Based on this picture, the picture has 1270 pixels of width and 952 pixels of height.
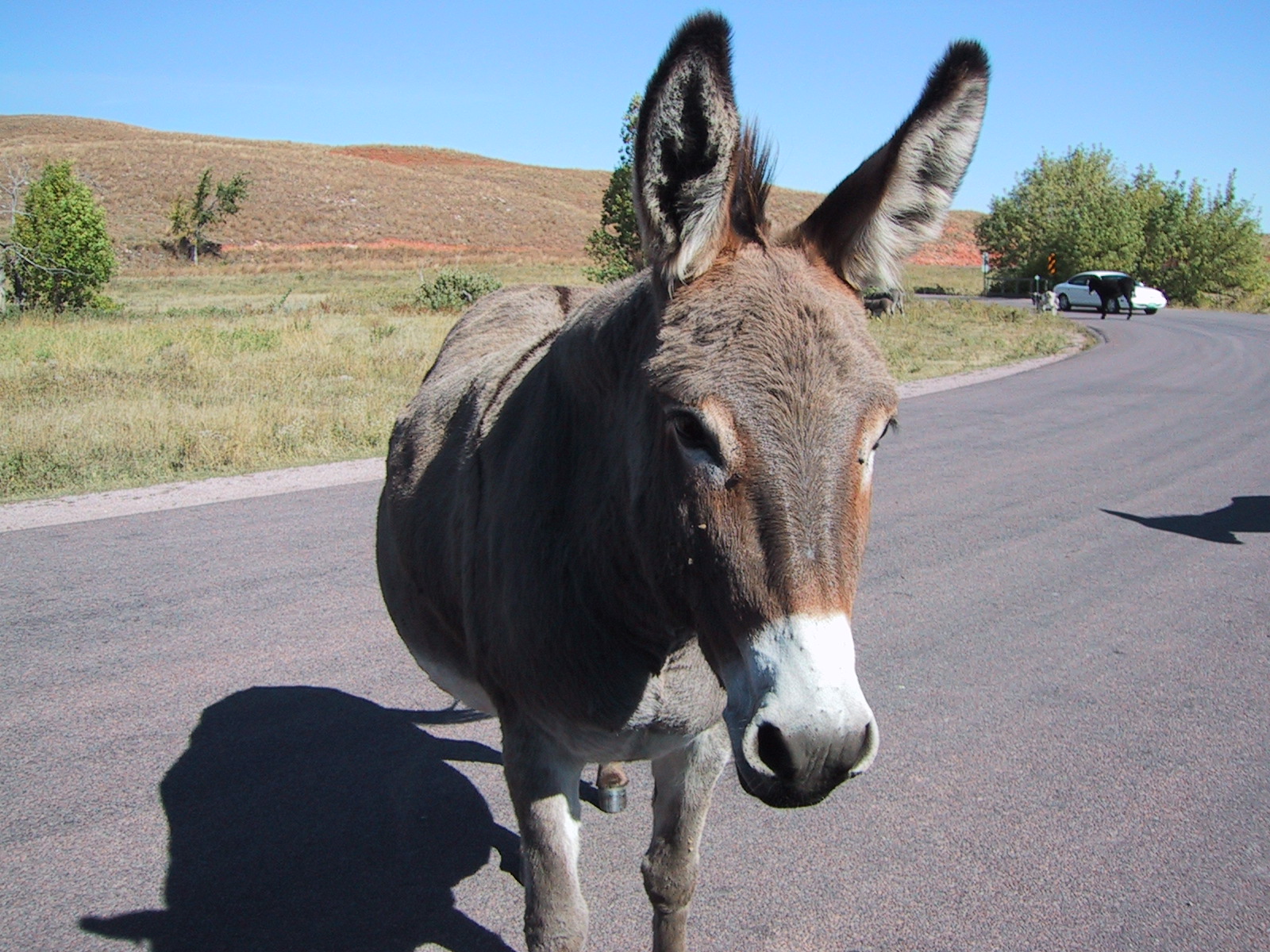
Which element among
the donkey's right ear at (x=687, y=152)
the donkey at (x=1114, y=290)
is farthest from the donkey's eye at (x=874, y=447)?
the donkey at (x=1114, y=290)

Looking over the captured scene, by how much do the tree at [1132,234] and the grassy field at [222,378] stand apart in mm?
25340

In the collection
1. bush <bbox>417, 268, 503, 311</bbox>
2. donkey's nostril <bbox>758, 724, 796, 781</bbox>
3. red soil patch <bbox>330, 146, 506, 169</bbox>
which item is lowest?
donkey's nostril <bbox>758, 724, 796, 781</bbox>

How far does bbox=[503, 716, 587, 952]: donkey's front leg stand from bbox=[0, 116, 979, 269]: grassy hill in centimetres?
6105

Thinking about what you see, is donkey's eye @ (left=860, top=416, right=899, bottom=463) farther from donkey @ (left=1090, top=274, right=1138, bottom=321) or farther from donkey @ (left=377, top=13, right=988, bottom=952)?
donkey @ (left=1090, top=274, right=1138, bottom=321)

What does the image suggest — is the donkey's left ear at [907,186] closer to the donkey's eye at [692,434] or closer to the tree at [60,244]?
the donkey's eye at [692,434]

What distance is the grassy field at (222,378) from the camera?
9914mm

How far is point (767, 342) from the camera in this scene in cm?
173

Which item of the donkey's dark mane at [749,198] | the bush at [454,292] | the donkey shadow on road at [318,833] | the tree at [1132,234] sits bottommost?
the donkey shadow on road at [318,833]

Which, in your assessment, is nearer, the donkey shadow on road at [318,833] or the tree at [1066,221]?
the donkey shadow on road at [318,833]

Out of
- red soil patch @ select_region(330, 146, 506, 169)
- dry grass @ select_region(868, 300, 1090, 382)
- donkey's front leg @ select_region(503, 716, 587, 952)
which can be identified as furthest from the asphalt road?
red soil patch @ select_region(330, 146, 506, 169)

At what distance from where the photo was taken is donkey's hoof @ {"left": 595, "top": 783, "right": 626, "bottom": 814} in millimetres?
3652

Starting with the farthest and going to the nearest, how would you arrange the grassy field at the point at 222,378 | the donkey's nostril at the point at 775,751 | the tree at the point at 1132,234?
the tree at the point at 1132,234, the grassy field at the point at 222,378, the donkey's nostril at the point at 775,751

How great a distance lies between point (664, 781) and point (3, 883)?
2.35m

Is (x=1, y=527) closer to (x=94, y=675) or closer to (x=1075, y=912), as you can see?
(x=94, y=675)
